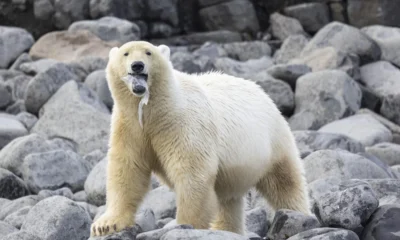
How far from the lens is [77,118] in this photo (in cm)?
1421

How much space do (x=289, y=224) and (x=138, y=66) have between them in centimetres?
147

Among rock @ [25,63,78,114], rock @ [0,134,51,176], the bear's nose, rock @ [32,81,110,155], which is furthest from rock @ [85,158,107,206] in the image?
rock @ [25,63,78,114]

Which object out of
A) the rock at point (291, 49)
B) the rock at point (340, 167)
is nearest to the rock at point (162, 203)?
the rock at point (340, 167)

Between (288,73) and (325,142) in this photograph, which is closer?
(325,142)

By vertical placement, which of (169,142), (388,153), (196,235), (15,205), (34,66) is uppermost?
(169,142)

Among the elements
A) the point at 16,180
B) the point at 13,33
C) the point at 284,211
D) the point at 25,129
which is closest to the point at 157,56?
the point at 284,211

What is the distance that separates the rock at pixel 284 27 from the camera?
24.1m

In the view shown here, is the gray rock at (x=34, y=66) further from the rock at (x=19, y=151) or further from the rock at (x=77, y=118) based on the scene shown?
the rock at (x=19, y=151)

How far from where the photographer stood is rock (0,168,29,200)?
990 cm

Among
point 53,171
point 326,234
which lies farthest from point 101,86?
point 326,234

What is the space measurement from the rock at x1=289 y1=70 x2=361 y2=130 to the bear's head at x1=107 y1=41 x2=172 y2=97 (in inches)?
349

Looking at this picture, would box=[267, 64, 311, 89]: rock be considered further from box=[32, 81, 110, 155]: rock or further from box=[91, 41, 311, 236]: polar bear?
box=[91, 41, 311, 236]: polar bear

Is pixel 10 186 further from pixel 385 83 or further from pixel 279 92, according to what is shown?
pixel 385 83

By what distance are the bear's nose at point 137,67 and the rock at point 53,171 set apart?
14.9 feet
